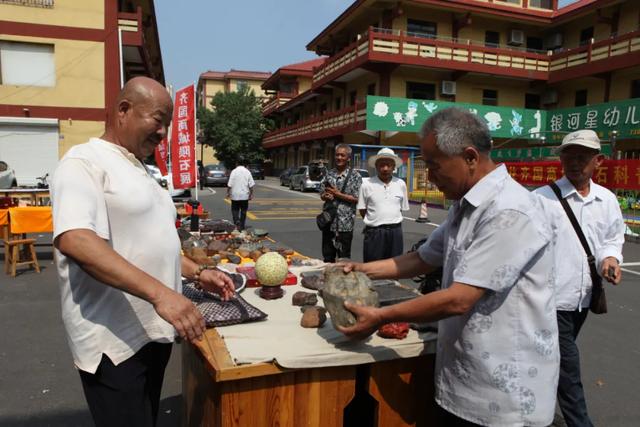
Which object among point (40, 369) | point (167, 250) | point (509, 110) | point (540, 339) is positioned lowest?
point (40, 369)

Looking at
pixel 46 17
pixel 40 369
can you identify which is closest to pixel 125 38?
pixel 46 17

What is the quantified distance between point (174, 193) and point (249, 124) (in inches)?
988

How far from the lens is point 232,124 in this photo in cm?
3709

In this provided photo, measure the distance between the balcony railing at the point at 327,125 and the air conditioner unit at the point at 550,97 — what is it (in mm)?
10055

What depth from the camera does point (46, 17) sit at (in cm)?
1452

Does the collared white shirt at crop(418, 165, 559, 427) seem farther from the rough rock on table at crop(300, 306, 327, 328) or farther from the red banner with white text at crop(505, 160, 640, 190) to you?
the red banner with white text at crop(505, 160, 640, 190)

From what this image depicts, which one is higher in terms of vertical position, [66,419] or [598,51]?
[598,51]

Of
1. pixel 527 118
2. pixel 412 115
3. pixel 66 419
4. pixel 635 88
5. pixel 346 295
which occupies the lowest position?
pixel 66 419

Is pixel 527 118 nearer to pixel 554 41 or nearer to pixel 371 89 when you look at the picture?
pixel 554 41

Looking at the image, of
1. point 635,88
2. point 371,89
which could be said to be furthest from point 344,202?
point 635,88

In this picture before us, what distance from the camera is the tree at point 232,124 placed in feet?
121

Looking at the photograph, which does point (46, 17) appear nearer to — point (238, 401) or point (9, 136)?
point (9, 136)

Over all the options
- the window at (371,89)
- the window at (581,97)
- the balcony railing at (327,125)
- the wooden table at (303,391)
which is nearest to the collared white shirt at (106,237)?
the wooden table at (303,391)

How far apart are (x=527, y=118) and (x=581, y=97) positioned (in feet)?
10.2
